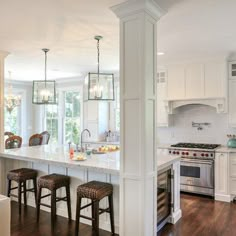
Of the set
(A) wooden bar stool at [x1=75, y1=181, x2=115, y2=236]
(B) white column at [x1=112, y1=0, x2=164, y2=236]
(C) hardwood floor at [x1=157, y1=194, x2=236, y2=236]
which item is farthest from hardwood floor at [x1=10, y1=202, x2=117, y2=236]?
(C) hardwood floor at [x1=157, y1=194, x2=236, y2=236]

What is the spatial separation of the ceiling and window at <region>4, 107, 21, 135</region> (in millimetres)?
3292

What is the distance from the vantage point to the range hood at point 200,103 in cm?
Result: 466

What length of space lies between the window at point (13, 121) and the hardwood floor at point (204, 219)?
5948mm

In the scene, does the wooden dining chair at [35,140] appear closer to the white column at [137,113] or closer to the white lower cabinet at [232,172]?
the white column at [137,113]

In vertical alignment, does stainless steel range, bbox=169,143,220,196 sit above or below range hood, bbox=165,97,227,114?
below

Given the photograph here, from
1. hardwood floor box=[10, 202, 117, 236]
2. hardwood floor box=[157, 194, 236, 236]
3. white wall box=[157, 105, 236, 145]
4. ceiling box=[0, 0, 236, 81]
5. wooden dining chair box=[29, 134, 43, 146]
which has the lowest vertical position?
hardwood floor box=[157, 194, 236, 236]

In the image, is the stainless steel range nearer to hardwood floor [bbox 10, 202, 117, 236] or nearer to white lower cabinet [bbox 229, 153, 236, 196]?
white lower cabinet [bbox 229, 153, 236, 196]

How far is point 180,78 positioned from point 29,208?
371 cm

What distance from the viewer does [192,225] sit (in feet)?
11.0

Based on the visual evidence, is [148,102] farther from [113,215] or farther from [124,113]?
[113,215]

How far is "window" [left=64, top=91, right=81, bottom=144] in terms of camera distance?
7574 millimetres

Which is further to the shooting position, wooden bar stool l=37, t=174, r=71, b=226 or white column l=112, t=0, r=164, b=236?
wooden bar stool l=37, t=174, r=71, b=226

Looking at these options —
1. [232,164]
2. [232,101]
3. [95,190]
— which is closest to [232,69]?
[232,101]

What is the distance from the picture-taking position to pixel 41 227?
10.8ft
